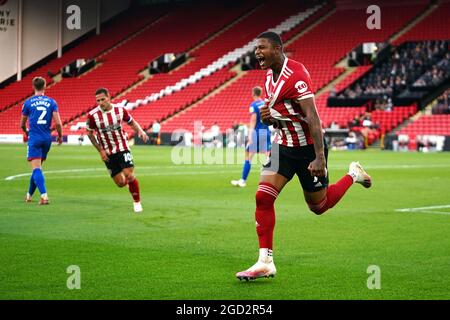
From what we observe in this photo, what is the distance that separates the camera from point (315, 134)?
780cm

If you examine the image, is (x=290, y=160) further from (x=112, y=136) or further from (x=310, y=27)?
(x=310, y=27)

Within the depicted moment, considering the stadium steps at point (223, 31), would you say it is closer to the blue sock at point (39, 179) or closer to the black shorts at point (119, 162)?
the blue sock at point (39, 179)

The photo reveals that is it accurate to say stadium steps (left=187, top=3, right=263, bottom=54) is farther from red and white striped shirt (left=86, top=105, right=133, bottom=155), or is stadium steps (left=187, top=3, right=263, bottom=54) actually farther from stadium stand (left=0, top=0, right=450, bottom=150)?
red and white striped shirt (left=86, top=105, right=133, bottom=155)

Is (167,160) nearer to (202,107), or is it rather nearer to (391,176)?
(391,176)

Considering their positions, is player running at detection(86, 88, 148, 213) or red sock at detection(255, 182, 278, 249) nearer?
red sock at detection(255, 182, 278, 249)

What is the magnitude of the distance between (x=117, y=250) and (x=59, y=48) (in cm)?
5455

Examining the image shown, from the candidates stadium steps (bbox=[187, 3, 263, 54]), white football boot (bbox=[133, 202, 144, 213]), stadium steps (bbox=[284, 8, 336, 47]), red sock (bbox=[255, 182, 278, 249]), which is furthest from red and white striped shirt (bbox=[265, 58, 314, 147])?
stadium steps (bbox=[187, 3, 263, 54])

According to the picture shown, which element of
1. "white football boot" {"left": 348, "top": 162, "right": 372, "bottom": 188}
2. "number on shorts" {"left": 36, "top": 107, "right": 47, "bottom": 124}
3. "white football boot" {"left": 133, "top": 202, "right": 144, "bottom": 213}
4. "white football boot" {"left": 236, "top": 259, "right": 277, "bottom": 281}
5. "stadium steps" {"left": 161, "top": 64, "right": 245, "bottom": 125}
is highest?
"stadium steps" {"left": 161, "top": 64, "right": 245, "bottom": 125}

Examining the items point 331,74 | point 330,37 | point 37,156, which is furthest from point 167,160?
point 330,37

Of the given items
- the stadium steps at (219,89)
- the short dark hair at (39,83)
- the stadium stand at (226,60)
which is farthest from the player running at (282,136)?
the stadium steps at (219,89)

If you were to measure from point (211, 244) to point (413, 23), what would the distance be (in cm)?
4144

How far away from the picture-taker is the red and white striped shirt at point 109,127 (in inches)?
554

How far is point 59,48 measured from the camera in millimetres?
61938

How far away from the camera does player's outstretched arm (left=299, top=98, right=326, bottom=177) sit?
7.78 meters
